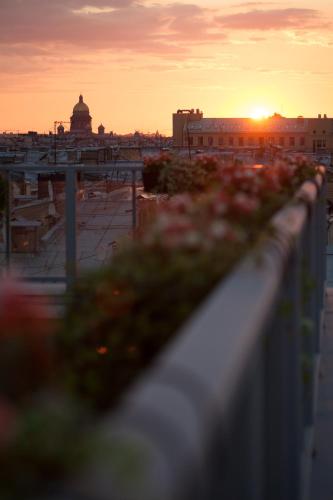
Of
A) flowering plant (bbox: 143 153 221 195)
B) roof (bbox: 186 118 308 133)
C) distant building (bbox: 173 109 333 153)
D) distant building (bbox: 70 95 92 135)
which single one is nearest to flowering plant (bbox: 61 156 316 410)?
flowering plant (bbox: 143 153 221 195)

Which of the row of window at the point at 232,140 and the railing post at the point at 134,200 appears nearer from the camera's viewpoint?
the railing post at the point at 134,200

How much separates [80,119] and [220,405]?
13339cm

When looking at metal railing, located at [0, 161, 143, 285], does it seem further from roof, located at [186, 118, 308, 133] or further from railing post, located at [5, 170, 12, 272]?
roof, located at [186, 118, 308, 133]

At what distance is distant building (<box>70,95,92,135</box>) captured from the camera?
131 meters

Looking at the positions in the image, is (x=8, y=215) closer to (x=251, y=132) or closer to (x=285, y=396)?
(x=285, y=396)

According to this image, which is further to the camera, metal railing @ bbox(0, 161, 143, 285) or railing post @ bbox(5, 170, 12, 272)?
railing post @ bbox(5, 170, 12, 272)

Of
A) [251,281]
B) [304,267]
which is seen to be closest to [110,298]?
[251,281]

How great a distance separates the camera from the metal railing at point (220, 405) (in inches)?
44.5

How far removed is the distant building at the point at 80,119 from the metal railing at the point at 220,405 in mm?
126038

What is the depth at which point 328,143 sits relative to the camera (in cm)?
7819

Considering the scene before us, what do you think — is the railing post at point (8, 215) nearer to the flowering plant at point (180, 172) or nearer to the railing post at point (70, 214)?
the railing post at point (70, 214)

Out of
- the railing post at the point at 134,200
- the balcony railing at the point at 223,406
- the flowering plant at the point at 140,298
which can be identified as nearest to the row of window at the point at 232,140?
the railing post at the point at 134,200

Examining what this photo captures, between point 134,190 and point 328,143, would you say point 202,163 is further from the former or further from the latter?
point 328,143

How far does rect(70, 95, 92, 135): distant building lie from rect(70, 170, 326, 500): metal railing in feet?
414
